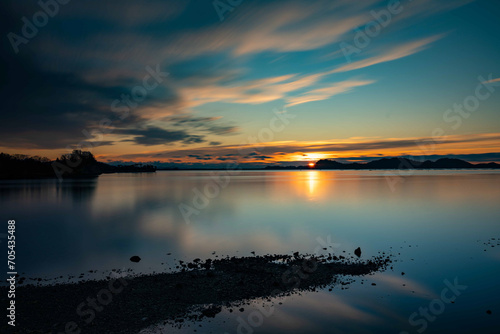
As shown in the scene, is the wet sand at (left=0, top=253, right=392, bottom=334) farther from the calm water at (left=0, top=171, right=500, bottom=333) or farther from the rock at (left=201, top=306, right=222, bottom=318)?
the calm water at (left=0, top=171, right=500, bottom=333)

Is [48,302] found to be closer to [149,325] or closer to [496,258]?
[149,325]

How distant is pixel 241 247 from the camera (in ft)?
78.8

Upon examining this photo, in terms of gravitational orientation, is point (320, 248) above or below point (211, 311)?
below
